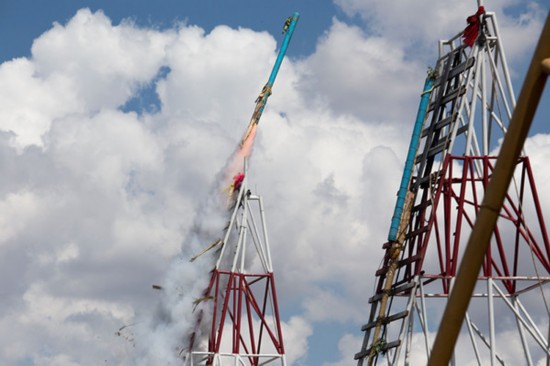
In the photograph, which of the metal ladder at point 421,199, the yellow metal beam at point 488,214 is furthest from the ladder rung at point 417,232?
the yellow metal beam at point 488,214

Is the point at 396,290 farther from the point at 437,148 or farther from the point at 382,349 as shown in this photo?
the point at 437,148

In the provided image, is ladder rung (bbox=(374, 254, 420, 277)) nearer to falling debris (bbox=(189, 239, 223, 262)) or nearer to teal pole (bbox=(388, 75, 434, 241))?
teal pole (bbox=(388, 75, 434, 241))

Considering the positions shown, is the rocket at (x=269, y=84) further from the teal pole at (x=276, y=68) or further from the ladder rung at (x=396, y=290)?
the ladder rung at (x=396, y=290)

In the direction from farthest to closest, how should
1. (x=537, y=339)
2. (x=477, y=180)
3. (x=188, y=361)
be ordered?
(x=188, y=361) < (x=477, y=180) < (x=537, y=339)

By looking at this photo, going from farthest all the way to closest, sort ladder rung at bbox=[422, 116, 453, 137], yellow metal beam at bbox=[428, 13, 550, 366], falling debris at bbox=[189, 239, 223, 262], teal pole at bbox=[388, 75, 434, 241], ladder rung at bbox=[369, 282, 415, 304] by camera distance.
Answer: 1. falling debris at bbox=[189, 239, 223, 262]
2. teal pole at bbox=[388, 75, 434, 241]
3. ladder rung at bbox=[422, 116, 453, 137]
4. ladder rung at bbox=[369, 282, 415, 304]
5. yellow metal beam at bbox=[428, 13, 550, 366]

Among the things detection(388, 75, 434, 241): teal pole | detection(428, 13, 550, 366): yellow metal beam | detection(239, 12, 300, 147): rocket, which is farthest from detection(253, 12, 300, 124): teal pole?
detection(428, 13, 550, 366): yellow metal beam

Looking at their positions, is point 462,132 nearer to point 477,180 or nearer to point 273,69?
point 477,180

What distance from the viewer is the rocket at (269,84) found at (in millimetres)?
55562

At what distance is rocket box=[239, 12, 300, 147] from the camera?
55.6 metres

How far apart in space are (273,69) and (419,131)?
43.7 feet

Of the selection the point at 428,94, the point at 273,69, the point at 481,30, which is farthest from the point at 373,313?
the point at 273,69

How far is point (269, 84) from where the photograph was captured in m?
56.8

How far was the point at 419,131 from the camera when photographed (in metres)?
46.4

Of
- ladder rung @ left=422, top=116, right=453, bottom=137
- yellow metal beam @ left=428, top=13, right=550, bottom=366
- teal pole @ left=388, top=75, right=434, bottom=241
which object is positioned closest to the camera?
yellow metal beam @ left=428, top=13, right=550, bottom=366
